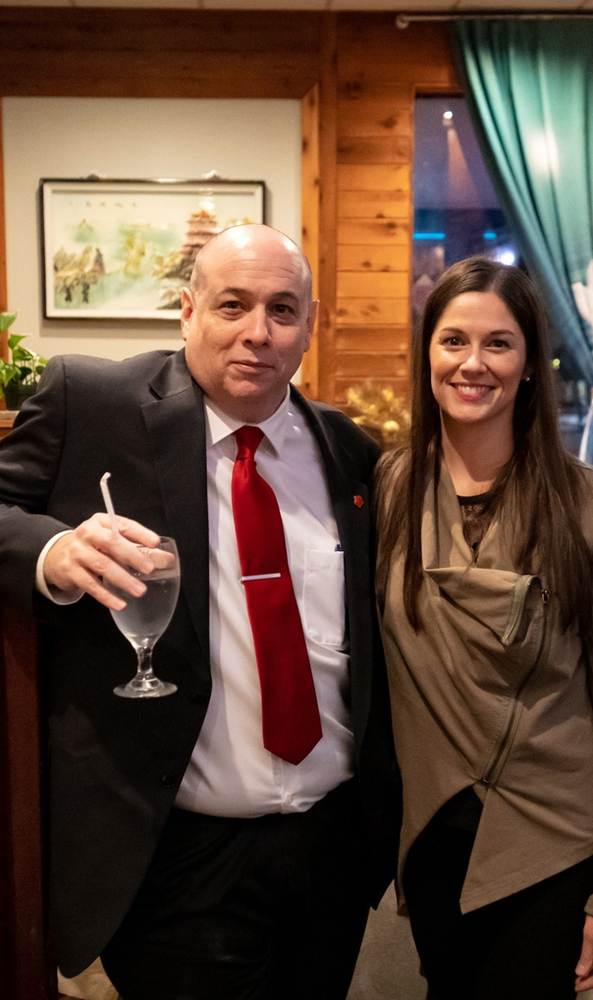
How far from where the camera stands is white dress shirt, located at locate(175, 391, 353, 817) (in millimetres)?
1407

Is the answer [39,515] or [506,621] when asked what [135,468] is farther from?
[506,621]

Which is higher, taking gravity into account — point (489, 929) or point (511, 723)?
point (511, 723)

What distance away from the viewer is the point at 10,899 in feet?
4.22

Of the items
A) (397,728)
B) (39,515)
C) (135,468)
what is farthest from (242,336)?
(397,728)

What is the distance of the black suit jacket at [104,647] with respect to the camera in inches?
51.9

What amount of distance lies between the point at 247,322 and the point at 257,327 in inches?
1.1

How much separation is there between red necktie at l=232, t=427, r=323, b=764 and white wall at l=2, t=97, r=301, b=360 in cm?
329

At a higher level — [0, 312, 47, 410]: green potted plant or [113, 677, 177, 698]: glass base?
[0, 312, 47, 410]: green potted plant

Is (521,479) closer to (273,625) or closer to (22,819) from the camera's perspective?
(273,625)

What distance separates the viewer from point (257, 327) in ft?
4.70

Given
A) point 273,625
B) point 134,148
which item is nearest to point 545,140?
point 134,148

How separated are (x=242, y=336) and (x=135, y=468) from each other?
0.91ft

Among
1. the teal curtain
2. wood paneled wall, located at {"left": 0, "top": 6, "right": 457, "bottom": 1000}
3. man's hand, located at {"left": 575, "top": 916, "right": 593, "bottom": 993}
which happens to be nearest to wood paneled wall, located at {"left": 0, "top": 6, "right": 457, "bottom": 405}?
wood paneled wall, located at {"left": 0, "top": 6, "right": 457, "bottom": 1000}

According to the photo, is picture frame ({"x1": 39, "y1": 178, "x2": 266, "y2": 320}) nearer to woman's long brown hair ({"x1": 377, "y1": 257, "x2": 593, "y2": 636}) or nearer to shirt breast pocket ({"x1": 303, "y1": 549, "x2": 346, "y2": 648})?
woman's long brown hair ({"x1": 377, "y1": 257, "x2": 593, "y2": 636})
